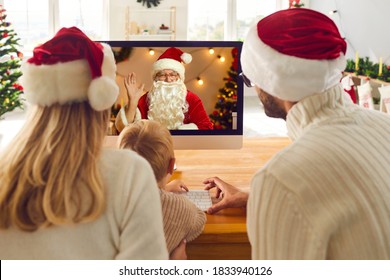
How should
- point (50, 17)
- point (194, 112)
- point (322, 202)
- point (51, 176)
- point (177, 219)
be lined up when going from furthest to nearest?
1. point (50, 17)
2. point (194, 112)
3. point (177, 219)
4. point (322, 202)
5. point (51, 176)

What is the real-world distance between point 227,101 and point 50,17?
713cm

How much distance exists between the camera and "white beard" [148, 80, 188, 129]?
1.94 meters

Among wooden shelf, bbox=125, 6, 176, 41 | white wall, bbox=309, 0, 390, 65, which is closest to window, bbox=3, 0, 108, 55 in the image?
wooden shelf, bbox=125, 6, 176, 41

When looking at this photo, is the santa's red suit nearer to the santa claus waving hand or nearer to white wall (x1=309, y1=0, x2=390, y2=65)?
the santa claus waving hand

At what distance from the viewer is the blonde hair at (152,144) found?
1.43 meters

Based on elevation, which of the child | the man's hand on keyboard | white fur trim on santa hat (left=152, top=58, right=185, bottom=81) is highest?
white fur trim on santa hat (left=152, top=58, right=185, bottom=81)

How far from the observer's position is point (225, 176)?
1990 millimetres

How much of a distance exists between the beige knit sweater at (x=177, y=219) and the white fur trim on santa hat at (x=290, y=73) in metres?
0.36

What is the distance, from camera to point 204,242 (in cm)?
152

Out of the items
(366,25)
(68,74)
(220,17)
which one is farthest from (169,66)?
(220,17)

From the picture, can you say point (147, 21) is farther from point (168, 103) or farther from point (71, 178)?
point (71, 178)

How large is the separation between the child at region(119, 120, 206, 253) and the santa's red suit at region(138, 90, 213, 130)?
531mm

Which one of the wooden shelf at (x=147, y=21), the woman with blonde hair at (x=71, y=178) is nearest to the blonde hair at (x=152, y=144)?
the woman with blonde hair at (x=71, y=178)
